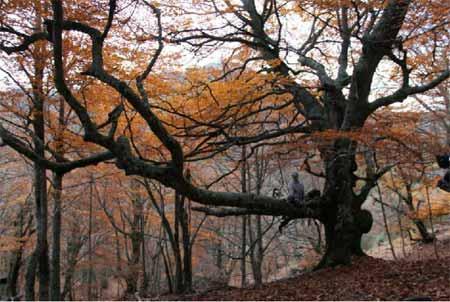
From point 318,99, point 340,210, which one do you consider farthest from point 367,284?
point 318,99

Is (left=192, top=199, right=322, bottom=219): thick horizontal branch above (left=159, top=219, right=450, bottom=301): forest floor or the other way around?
above

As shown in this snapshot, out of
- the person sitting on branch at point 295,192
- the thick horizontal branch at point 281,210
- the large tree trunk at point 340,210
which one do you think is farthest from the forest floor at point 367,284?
the person sitting on branch at point 295,192

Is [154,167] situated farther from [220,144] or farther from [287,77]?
[287,77]

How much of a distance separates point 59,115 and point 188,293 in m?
5.47

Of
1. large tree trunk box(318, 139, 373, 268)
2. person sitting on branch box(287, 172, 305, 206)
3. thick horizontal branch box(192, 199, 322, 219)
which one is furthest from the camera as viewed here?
large tree trunk box(318, 139, 373, 268)

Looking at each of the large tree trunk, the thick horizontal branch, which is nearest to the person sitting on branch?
the thick horizontal branch

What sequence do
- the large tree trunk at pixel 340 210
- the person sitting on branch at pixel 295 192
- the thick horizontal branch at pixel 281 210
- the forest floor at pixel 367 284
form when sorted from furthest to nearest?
1. the large tree trunk at pixel 340 210
2. the person sitting on branch at pixel 295 192
3. the thick horizontal branch at pixel 281 210
4. the forest floor at pixel 367 284

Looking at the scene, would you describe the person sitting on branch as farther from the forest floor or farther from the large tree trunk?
the forest floor

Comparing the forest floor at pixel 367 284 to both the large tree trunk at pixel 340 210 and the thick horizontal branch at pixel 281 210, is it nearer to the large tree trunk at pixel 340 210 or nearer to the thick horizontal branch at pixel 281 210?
the large tree trunk at pixel 340 210

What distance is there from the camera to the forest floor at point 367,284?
566 centimetres

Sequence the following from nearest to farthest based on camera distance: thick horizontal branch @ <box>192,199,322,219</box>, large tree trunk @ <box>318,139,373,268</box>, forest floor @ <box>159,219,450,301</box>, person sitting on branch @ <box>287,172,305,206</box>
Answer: forest floor @ <box>159,219,450,301</box>
thick horizontal branch @ <box>192,199,322,219</box>
person sitting on branch @ <box>287,172,305,206</box>
large tree trunk @ <box>318,139,373,268</box>

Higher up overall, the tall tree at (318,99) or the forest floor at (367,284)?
the tall tree at (318,99)

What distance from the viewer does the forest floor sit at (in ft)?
18.6

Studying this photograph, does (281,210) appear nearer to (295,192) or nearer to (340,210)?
(295,192)
